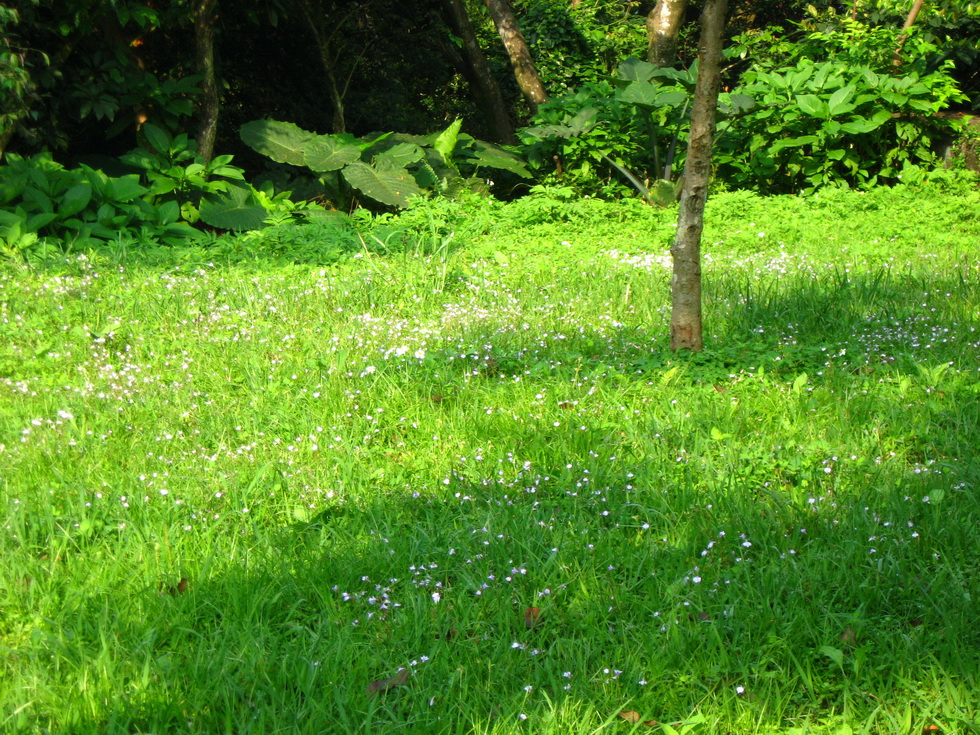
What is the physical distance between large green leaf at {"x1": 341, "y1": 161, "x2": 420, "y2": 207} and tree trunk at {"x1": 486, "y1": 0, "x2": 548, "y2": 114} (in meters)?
3.35

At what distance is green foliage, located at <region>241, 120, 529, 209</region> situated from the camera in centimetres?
950

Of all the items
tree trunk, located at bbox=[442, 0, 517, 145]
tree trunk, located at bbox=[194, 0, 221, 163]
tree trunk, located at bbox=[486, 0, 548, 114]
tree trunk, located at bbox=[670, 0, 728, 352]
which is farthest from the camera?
tree trunk, located at bbox=[442, 0, 517, 145]

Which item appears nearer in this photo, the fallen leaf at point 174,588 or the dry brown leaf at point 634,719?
the dry brown leaf at point 634,719

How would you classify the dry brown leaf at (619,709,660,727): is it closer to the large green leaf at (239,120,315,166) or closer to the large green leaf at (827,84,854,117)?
the large green leaf at (239,120,315,166)

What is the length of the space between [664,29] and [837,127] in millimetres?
2962

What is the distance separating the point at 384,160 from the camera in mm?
9789

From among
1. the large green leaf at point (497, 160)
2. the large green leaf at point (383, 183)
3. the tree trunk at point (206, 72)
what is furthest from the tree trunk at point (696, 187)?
the tree trunk at point (206, 72)

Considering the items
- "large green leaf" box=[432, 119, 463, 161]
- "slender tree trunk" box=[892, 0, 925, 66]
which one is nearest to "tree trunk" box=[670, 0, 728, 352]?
"large green leaf" box=[432, 119, 463, 161]

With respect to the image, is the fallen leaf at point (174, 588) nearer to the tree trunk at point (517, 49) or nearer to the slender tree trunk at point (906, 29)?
the tree trunk at point (517, 49)

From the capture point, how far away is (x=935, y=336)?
4.92m

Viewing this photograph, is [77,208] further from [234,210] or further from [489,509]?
[489,509]

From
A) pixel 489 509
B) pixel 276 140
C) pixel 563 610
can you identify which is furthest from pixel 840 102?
pixel 563 610

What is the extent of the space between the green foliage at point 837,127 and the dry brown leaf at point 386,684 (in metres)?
8.86

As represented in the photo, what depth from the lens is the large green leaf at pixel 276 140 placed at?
1013cm
